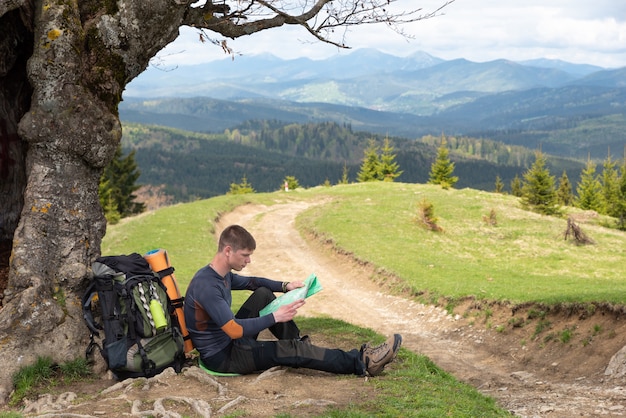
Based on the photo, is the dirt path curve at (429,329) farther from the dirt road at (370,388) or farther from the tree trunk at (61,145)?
the tree trunk at (61,145)

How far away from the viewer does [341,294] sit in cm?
2098

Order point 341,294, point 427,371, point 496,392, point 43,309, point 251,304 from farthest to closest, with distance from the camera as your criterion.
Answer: point 341,294 < point 496,392 < point 427,371 < point 251,304 < point 43,309

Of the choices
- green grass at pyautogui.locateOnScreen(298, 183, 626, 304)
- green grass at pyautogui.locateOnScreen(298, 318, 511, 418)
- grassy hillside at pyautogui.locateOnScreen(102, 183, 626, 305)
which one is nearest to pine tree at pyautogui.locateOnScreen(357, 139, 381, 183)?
green grass at pyautogui.locateOnScreen(298, 183, 626, 304)

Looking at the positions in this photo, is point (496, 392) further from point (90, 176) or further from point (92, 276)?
point (90, 176)

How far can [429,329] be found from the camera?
659 inches

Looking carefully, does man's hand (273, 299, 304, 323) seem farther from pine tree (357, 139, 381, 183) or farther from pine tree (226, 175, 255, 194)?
pine tree (357, 139, 381, 183)

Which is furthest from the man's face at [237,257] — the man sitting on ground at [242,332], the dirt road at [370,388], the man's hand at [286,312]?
the dirt road at [370,388]

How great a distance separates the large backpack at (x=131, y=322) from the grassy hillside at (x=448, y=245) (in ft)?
34.5

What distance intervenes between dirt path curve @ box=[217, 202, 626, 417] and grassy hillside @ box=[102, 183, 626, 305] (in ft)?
3.67

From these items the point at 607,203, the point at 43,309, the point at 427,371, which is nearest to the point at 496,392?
the point at 427,371

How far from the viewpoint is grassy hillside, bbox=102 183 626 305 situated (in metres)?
19.4

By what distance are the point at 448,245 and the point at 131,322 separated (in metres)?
23.8

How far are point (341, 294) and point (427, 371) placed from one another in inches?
454

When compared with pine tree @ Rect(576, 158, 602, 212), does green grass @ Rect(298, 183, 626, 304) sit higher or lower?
higher
